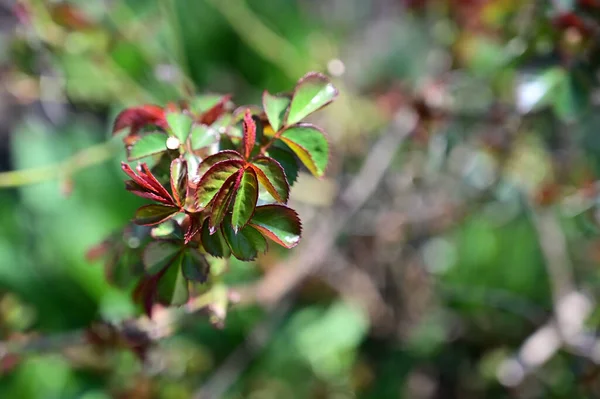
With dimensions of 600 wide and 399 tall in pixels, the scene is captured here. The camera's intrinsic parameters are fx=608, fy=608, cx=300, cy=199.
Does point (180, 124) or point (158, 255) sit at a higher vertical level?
point (180, 124)

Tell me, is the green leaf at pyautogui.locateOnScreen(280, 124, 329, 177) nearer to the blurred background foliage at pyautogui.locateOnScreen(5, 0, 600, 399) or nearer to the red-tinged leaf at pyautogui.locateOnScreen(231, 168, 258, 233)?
the red-tinged leaf at pyautogui.locateOnScreen(231, 168, 258, 233)

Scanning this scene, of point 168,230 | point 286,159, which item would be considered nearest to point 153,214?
point 168,230

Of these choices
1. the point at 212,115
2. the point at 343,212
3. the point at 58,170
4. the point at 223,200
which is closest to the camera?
the point at 223,200

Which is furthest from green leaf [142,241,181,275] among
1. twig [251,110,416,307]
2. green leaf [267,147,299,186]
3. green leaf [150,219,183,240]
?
twig [251,110,416,307]

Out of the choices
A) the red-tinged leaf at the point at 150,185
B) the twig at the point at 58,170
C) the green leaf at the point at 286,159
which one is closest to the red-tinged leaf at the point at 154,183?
the red-tinged leaf at the point at 150,185

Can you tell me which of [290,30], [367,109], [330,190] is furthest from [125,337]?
[290,30]

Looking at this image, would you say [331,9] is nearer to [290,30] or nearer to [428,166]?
[290,30]

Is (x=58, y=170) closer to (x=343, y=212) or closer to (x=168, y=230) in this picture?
(x=168, y=230)
